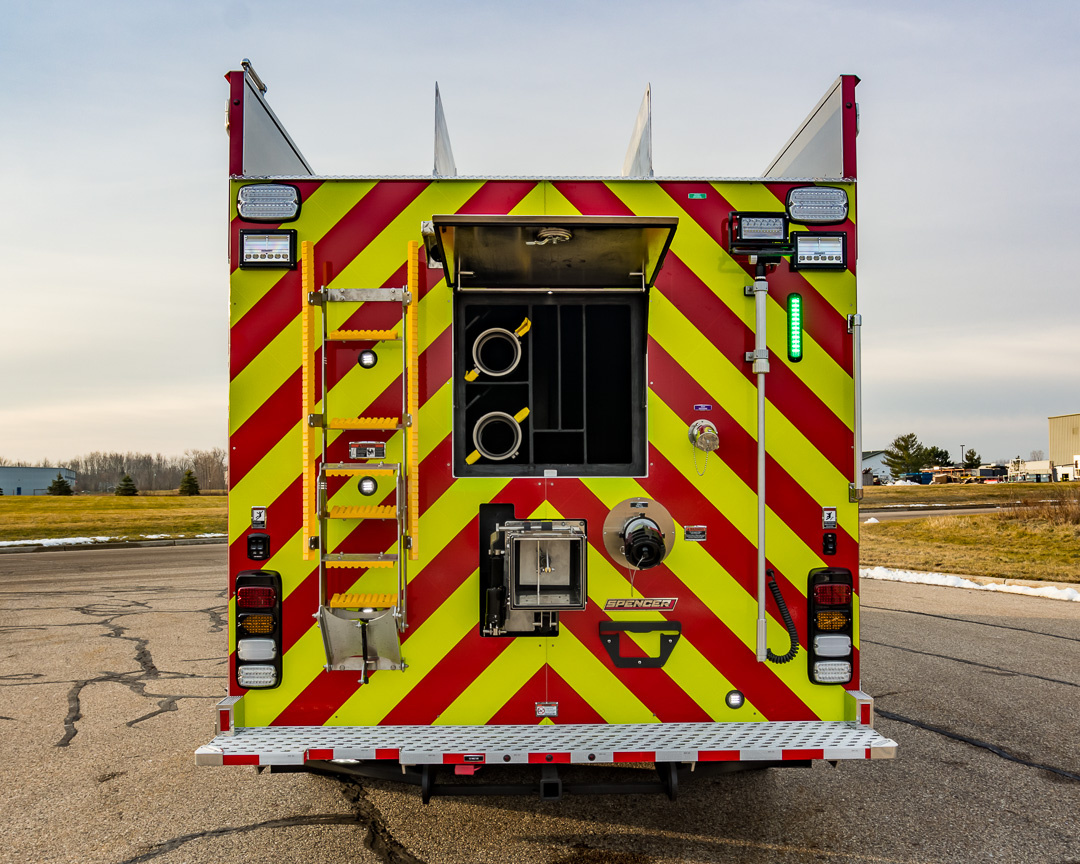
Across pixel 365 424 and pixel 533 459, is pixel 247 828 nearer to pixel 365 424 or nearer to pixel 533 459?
pixel 365 424

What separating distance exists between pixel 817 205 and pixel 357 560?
8.46 feet

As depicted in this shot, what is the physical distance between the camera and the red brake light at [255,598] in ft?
10.9

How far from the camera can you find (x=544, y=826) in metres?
3.84

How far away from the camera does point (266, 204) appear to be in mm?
3404

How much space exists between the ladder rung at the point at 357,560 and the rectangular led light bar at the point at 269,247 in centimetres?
131

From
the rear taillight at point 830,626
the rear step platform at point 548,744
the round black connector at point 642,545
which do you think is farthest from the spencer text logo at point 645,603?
the rear taillight at point 830,626

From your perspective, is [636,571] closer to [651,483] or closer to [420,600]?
[651,483]

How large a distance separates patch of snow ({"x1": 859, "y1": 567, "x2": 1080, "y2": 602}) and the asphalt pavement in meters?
5.17

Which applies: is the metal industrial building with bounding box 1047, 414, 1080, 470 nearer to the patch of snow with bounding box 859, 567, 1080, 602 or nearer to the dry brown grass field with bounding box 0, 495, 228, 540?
the patch of snow with bounding box 859, 567, 1080, 602

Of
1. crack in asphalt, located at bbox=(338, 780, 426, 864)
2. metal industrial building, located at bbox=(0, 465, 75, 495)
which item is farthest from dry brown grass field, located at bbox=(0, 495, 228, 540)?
metal industrial building, located at bbox=(0, 465, 75, 495)

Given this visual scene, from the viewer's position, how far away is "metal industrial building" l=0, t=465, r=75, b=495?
89.1 m

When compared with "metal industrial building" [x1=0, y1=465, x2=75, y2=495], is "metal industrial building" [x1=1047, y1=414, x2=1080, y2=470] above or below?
above

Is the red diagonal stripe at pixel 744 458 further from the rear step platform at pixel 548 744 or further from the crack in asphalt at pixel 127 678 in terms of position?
the crack in asphalt at pixel 127 678

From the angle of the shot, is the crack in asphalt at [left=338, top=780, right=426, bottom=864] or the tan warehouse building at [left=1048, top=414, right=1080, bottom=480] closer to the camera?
the crack in asphalt at [left=338, top=780, right=426, bottom=864]
